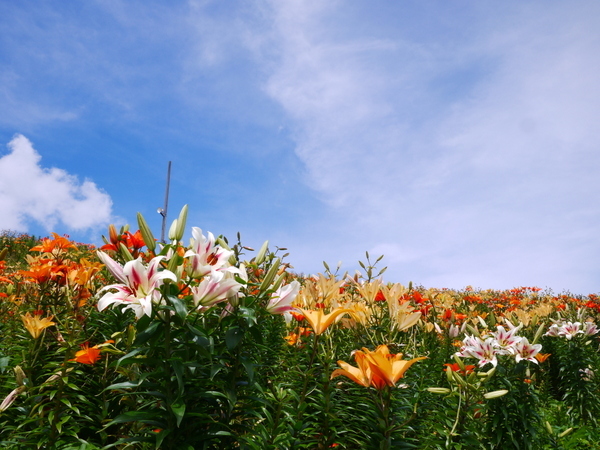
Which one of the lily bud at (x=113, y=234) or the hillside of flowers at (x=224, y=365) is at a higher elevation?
the lily bud at (x=113, y=234)

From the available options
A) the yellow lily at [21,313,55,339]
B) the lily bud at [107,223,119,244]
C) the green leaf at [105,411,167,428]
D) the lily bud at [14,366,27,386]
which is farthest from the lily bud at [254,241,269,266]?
the lily bud at [14,366,27,386]

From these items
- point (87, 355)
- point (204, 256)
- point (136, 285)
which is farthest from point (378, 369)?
point (87, 355)

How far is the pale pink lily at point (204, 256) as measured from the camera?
160 centimetres

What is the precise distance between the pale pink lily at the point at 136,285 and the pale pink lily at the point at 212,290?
0.50ft

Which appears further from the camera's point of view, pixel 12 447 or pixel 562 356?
pixel 562 356

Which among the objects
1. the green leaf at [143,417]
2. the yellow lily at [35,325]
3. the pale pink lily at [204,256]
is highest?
the pale pink lily at [204,256]

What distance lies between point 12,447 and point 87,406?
1.52 feet

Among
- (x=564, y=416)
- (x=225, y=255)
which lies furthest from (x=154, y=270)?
(x=564, y=416)

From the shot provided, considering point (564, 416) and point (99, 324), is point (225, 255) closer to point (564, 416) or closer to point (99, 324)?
point (99, 324)

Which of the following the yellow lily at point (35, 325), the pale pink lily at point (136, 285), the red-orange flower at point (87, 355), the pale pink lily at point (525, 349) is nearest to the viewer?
the pale pink lily at point (136, 285)

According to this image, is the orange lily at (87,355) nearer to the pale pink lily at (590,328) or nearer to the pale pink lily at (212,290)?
the pale pink lily at (212,290)

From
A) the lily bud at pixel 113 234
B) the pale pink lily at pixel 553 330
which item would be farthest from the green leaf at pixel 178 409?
the pale pink lily at pixel 553 330

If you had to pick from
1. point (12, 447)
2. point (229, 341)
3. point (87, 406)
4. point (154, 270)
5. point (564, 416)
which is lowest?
point (564, 416)

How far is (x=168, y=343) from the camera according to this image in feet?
5.07
